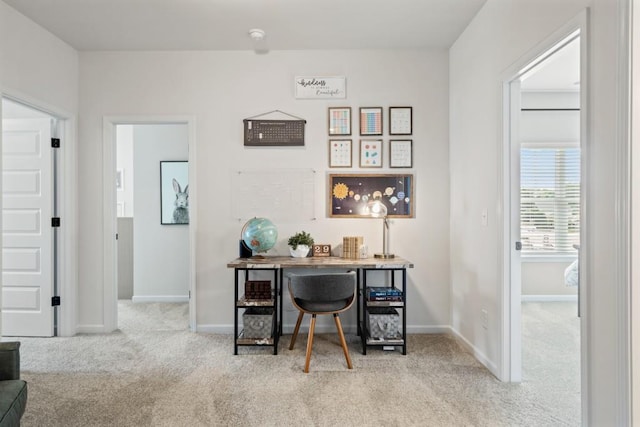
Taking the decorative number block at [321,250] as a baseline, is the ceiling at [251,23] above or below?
above

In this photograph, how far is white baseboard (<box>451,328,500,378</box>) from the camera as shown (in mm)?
2567

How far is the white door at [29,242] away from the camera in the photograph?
3.36 meters

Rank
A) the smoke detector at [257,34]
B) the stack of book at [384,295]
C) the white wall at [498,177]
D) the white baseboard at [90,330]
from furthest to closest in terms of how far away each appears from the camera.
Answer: the white baseboard at [90,330] → the smoke detector at [257,34] → the stack of book at [384,295] → the white wall at [498,177]

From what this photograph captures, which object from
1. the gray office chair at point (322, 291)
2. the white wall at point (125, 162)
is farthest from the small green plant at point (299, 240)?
the white wall at point (125, 162)

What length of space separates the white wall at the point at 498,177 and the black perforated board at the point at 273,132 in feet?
4.93

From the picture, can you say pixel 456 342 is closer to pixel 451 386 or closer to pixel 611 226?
pixel 451 386

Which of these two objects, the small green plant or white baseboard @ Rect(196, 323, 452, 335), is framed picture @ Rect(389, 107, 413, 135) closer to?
the small green plant

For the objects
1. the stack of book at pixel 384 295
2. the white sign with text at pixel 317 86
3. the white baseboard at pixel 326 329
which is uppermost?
the white sign with text at pixel 317 86

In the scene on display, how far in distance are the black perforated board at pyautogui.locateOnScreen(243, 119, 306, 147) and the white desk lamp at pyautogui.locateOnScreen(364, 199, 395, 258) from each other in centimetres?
93

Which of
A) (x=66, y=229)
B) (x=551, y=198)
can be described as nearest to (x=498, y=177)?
(x=551, y=198)

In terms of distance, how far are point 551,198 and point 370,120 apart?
2.84 metres

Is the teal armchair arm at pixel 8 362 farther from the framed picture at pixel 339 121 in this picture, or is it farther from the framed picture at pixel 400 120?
the framed picture at pixel 400 120

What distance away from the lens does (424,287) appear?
11.6 feet

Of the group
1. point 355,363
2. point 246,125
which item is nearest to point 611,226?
point 355,363
